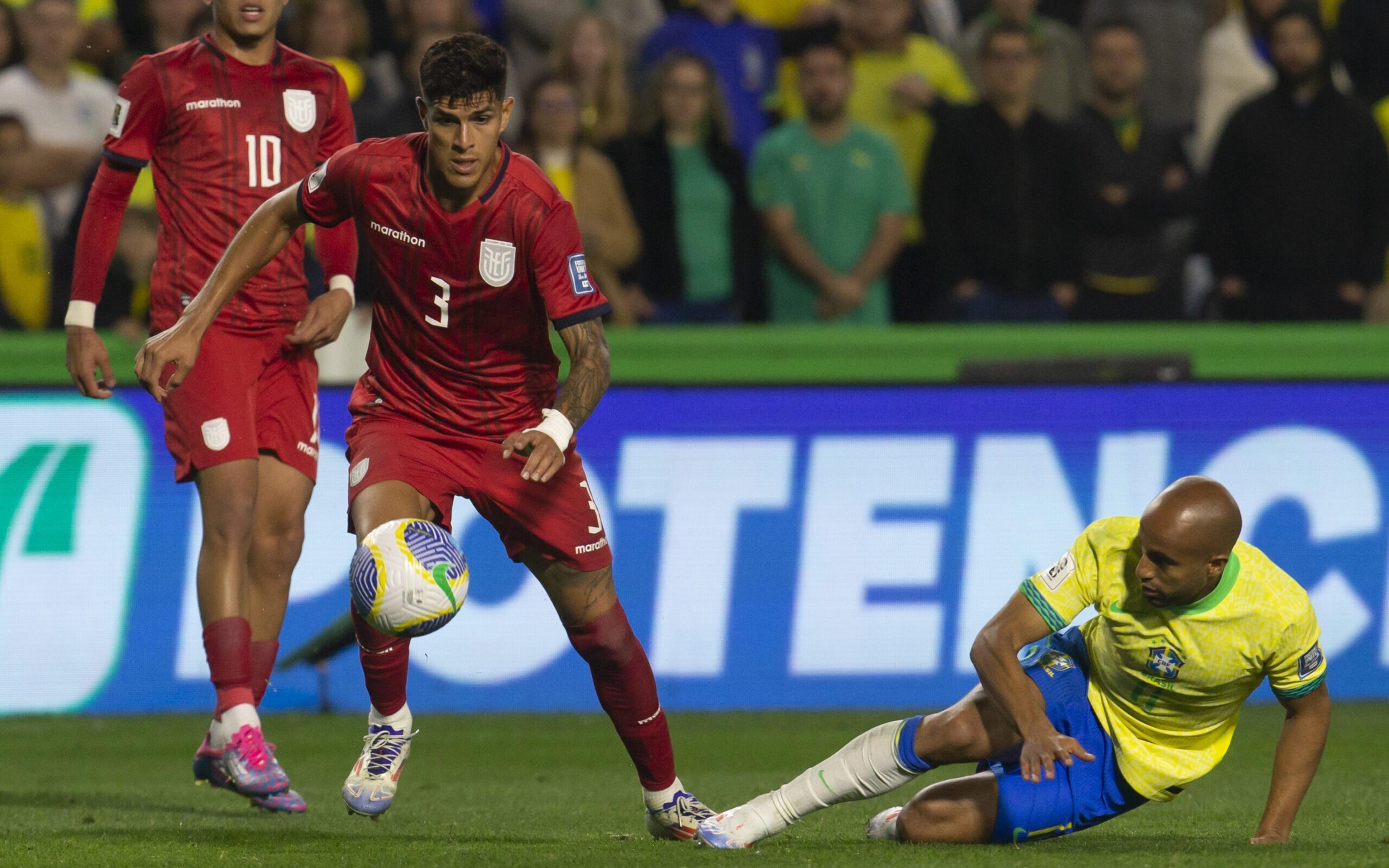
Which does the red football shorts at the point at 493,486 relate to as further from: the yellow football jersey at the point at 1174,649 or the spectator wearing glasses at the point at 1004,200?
the spectator wearing glasses at the point at 1004,200

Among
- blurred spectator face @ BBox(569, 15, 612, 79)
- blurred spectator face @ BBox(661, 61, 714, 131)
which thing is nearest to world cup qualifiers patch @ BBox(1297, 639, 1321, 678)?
blurred spectator face @ BBox(661, 61, 714, 131)

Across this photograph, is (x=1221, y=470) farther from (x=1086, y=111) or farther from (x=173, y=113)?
(x=173, y=113)

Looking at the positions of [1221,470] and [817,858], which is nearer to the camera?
[817,858]

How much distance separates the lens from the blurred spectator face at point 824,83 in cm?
1049

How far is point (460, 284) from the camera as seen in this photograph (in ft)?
18.4

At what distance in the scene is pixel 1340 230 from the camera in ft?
35.2

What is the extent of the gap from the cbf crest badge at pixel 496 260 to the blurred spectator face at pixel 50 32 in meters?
6.24

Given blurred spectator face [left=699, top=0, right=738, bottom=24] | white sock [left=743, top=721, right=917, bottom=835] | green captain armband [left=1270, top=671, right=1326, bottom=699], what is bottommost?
white sock [left=743, top=721, right=917, bottom=835]

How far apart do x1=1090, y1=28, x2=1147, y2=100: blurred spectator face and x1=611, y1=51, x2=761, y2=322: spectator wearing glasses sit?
213 centimetres

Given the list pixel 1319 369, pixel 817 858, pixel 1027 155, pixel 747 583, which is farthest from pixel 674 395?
pixel 817 858

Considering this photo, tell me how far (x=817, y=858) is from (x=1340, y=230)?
7026mm

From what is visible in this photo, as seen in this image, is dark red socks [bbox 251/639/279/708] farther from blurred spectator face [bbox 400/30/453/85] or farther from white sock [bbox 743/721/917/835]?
blurred spectator face [bbox 400/30/453/85]

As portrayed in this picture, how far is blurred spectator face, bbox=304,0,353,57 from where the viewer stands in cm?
1073

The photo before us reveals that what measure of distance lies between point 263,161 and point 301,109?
0.23m
